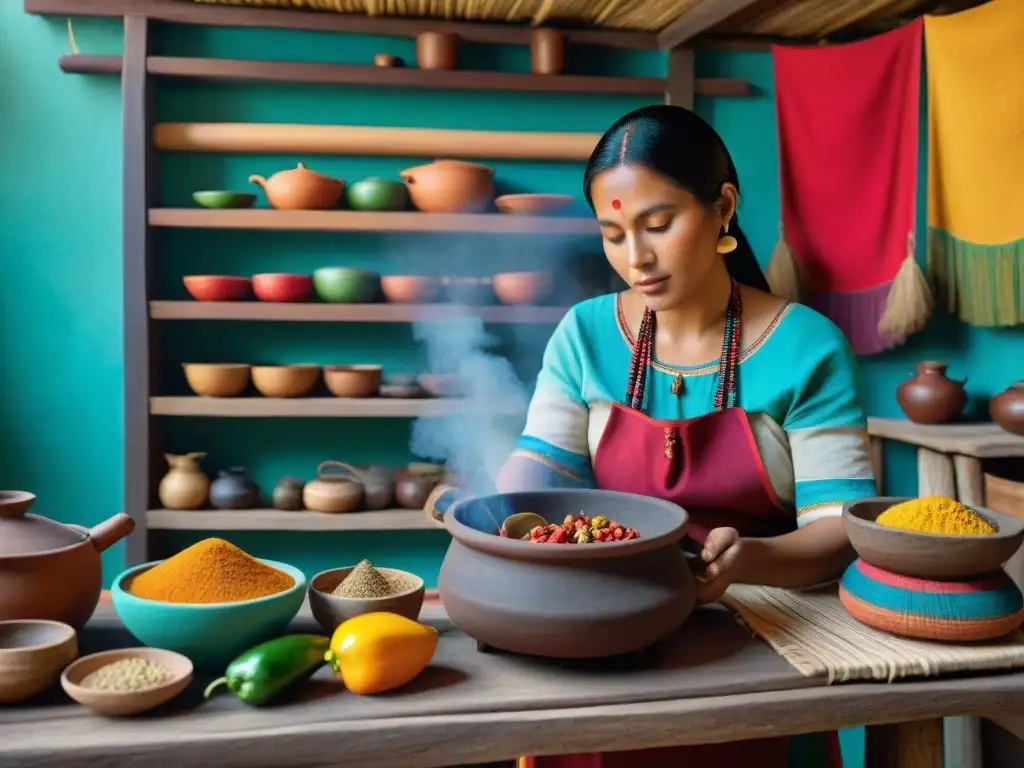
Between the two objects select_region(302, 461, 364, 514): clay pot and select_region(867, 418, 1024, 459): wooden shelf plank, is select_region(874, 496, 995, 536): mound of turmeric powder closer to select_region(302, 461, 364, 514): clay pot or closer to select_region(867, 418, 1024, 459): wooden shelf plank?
select_region(867, 418, 1024, 459): wooden shelf plank

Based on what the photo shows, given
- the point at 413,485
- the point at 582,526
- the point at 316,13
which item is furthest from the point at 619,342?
the point at 316,13

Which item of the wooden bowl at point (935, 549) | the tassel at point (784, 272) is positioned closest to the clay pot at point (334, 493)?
the tassel at point (784, 272)

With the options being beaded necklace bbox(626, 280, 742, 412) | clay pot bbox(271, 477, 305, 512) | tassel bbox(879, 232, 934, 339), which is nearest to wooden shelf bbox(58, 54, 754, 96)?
tassel bbox(879, 232, 934, 339)

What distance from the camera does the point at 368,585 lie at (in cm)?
122

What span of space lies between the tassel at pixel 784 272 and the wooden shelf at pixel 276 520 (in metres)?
1.77

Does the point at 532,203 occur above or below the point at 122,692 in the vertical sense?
above

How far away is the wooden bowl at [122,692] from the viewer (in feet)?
3.15

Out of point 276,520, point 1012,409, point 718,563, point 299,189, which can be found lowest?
point 276,520

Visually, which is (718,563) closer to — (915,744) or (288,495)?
(915,744)

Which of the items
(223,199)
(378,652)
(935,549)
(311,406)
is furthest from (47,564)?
(223,199)

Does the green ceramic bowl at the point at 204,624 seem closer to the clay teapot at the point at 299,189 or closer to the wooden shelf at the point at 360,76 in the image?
the clay teapot at the point at 299,189

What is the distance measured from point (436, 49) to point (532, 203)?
771mm

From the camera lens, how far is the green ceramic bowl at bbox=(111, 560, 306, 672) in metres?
1.07

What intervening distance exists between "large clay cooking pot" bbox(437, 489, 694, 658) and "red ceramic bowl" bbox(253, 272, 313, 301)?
8.39 feet
